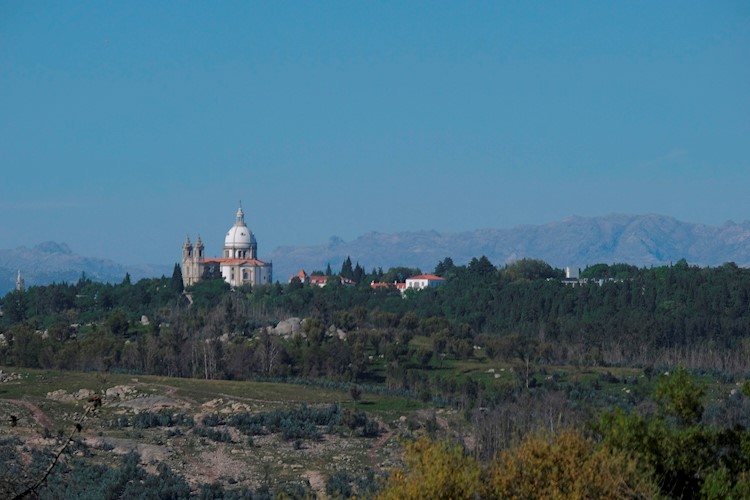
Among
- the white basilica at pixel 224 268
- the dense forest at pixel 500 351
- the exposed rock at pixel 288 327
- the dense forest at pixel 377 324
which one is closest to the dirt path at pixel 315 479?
the dense forest at pixel 500 351

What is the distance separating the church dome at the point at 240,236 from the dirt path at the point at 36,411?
96899 millimetres

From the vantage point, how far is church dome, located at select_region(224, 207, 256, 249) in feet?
499

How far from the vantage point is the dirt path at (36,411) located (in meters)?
47.4

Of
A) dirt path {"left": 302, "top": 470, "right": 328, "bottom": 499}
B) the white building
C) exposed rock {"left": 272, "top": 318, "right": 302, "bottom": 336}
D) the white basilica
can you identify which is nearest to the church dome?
the white basilica

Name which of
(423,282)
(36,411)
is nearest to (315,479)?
(36,411)

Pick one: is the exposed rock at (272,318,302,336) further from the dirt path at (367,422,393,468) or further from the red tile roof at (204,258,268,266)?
the red tile roof at (204,258,268,266)

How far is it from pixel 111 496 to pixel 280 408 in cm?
2061

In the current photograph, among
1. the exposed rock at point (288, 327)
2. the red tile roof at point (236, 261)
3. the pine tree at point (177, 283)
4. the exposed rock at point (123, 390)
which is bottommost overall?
the exposed rock at point (123, 390)

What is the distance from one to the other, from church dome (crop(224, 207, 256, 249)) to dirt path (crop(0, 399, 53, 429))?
96899 mm

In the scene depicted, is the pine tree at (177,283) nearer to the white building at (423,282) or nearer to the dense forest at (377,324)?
the dense forest at (377,324)

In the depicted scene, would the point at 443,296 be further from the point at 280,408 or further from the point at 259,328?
the point at 280,408

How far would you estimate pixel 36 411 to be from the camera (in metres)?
50.7

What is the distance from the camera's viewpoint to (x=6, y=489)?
13.2 m

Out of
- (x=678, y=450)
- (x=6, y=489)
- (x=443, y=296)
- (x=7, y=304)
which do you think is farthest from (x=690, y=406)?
(x=7, y=304)
